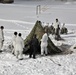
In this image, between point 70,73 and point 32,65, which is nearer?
point 70,73

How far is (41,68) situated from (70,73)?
123 cm

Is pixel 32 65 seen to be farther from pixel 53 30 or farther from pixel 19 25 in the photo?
pixel 19 25

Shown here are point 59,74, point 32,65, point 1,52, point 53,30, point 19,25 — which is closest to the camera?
point 59,74

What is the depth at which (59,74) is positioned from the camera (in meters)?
13.3

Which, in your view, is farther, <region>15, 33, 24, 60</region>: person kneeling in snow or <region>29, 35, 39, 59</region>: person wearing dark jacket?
<region>29, 35, 39, 59</region>: person wearing dark jacket

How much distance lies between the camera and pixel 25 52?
16203mm

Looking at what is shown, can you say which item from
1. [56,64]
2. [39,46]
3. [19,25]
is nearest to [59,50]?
[39,46]

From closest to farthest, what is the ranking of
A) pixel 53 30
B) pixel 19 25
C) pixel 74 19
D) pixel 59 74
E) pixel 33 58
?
pixel 59 74, pixel 33 58, pixel 53 30, pixel 19 25, pixel 74 19

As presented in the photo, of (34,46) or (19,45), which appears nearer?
(19,45)

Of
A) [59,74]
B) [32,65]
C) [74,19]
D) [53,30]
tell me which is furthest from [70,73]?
[74,19]

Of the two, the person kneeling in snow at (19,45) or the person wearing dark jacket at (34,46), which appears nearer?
the person kneeling in snow at (19,45)

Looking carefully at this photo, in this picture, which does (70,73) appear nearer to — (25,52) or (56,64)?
(56,64)

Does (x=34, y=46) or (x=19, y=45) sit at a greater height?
(x=19, y=45)

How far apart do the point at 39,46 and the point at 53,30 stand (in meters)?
5.02
